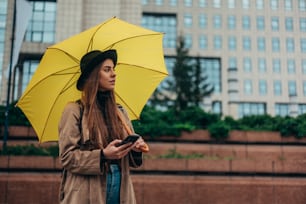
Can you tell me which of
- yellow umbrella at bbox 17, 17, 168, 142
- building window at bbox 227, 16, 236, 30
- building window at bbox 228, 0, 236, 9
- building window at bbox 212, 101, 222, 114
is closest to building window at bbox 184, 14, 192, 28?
building window at bbox 227, 16, 236, 30

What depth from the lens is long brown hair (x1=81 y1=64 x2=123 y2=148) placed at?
2496 mm

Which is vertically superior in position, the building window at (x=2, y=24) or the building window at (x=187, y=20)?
the building window at (x=187, y=20)

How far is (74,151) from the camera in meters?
2.42

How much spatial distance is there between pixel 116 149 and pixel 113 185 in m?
0.29

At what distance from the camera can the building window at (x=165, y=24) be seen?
46000 mm

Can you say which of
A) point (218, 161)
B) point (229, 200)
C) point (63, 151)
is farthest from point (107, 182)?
point (218, 161)

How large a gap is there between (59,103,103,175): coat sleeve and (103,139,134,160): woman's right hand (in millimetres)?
76

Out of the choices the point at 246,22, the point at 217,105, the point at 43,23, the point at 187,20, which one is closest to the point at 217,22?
the point at 246,22

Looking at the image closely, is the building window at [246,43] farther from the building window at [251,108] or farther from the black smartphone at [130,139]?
the black smartphone at [130,139]

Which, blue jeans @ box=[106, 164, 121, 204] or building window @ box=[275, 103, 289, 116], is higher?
building window @ box=[275, 103, 289, 116]

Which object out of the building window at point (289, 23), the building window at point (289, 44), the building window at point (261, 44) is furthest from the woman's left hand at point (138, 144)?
the building window at point (261, 44)

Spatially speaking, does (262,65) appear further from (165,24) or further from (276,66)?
(165,24)

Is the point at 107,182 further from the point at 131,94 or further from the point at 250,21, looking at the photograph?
the point at 250,21

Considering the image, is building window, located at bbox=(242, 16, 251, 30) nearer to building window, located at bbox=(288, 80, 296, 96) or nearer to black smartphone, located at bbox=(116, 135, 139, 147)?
building window, located at bbox=(288, 80, 296, 96)
